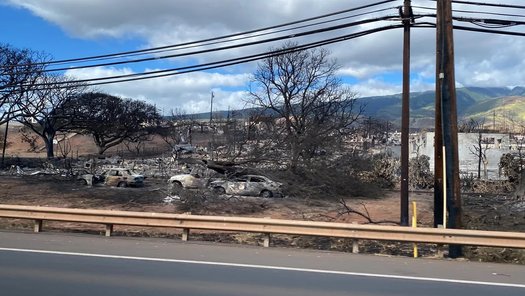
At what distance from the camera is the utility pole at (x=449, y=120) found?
37.7 ft

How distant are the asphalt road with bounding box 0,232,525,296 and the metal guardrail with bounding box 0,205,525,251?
1.65 feet

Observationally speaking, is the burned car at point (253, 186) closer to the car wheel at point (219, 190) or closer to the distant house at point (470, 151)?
the car wheel at point (219, 190)

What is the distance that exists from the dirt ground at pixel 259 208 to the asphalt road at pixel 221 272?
271cm

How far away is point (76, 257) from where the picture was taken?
30.0ft

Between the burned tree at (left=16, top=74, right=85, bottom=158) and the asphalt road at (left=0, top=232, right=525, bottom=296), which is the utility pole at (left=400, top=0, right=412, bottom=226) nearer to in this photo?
the asphalt road at (left=0, top=232, right=525, bottom=296)

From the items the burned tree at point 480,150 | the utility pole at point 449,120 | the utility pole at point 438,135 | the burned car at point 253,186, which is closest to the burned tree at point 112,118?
the burned tree at point 480,150

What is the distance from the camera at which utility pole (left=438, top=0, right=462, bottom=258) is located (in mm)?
11484

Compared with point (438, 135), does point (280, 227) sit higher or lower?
lower

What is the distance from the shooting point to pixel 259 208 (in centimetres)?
2255

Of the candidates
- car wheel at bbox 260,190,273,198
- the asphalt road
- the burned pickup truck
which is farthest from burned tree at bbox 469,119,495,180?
the asphalt road

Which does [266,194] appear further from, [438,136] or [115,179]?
[438,136]

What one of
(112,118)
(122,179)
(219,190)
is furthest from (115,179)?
(112,118)

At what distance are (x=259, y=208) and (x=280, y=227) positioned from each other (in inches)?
439

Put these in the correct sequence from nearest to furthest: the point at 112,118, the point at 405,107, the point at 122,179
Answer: the point at 405,107 < the point at 122,179 < the point at 112,118
